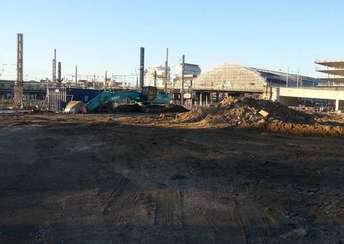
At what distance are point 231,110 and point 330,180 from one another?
1899 cm

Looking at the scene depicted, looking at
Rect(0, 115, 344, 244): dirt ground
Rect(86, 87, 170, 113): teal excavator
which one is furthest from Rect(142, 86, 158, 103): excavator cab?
Rect(0, 115, 344, 244): dirt ground

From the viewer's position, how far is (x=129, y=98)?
5362 cm

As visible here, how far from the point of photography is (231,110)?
32.5 metres

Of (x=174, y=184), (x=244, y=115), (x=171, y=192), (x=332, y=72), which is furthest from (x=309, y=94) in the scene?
(x=171, y=192)

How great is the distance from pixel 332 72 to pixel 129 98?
305 ft

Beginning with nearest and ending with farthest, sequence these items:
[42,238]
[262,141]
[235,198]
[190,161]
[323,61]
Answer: [42,238] → [235,198] → [190,161] → [262,141] → [323,61]

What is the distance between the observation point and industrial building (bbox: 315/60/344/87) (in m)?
132

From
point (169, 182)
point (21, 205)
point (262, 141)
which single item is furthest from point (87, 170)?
point (262, 141)

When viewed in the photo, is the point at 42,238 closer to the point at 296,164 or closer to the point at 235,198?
the point at 235,198

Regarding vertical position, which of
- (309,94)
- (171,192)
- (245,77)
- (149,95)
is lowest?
(171,192)

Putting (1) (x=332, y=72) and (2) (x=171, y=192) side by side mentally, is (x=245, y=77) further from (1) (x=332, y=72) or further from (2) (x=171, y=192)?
(2) (x=171, y=192)

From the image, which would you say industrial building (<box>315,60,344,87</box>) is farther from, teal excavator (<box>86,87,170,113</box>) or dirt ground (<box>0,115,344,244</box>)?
dirt ground (<box>0,115,344,244</box>)

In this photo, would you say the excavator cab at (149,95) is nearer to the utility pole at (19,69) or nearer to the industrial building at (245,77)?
the utility pole at (19,69)

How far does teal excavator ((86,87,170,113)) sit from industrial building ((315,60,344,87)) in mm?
84649
